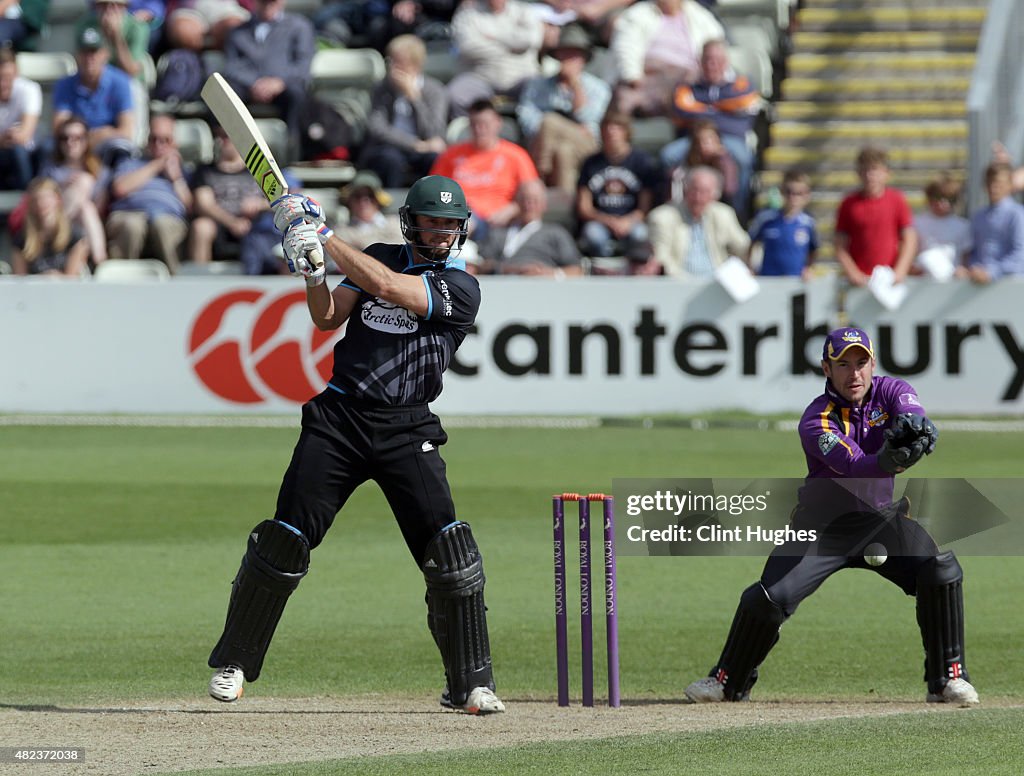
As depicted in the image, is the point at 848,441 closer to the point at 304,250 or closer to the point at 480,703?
the point at 480,703

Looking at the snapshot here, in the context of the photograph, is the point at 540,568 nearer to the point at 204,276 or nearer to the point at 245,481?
the point at 245,481

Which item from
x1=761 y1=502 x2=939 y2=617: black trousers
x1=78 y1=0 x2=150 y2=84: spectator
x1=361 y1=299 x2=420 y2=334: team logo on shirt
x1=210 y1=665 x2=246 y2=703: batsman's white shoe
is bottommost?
x1=210 y1=665 x2=246 y2=703: batsman's white shoe

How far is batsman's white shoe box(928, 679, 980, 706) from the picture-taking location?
7.27m

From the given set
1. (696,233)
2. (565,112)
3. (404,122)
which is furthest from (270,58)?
(696,233)

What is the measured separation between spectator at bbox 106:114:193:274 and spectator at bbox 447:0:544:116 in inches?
120

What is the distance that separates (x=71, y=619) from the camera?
29.1 ft

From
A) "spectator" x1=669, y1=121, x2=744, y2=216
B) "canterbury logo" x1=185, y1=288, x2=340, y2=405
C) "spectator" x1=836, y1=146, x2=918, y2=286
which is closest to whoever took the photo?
"canterbury logo" x1=185, y1=288, x2=340, y2=405

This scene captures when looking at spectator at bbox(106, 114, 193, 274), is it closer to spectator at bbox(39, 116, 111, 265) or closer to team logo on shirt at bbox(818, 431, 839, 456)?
spectator at bbox(39, 116, 111, 265)

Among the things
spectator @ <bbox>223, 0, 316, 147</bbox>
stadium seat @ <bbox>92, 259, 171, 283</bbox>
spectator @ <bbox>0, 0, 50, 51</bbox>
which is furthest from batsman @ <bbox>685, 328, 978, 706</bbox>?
spectator @ <bbox>0, 0, 50, 51</bbox>

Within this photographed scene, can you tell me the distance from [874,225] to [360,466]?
33.3 ft

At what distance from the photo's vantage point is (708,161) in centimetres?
1723

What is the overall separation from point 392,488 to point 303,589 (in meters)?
2.89

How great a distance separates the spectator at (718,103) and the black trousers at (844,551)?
10.8m

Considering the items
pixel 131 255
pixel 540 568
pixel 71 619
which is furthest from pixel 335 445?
pixel 131 255
